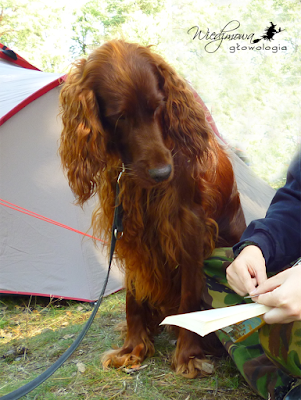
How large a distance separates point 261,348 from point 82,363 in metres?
0.94

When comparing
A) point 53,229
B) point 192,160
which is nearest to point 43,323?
point 53,229

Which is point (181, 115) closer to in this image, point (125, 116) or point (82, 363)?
point (125, 116)

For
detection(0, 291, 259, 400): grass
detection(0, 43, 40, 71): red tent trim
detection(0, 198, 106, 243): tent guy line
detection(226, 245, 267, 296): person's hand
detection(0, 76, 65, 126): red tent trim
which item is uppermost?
detection(0, 43, 40, 71): red tent trim

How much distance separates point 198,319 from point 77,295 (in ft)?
7.26

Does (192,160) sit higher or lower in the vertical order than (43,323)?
higher

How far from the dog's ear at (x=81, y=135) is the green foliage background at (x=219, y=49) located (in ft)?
32.3

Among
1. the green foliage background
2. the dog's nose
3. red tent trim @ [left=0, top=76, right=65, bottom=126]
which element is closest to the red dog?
the dog's nose

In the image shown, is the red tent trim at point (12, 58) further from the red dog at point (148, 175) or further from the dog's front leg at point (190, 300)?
the dog's front leg at point (190, 300)

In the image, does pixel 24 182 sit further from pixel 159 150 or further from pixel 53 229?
pixel 159 150

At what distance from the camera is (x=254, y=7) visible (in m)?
13.5

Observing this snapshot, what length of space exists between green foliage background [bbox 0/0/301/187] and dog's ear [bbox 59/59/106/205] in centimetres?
983

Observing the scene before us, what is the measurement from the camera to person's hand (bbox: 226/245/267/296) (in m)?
1.17

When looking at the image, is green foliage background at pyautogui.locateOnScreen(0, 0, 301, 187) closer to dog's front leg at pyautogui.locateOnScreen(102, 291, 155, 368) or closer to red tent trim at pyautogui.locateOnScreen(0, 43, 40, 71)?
red tent trim at pyautogui.locateOnScreen(0, 43, 40, 71)

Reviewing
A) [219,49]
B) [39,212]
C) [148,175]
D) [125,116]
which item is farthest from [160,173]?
[219,49]
